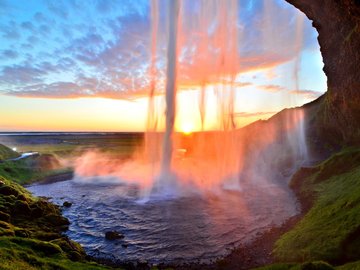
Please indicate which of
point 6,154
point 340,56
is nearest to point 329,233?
point 340,56

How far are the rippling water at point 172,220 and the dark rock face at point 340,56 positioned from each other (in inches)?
719

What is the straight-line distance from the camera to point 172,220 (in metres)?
39.8

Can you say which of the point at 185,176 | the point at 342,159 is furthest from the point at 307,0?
the point at 185,176

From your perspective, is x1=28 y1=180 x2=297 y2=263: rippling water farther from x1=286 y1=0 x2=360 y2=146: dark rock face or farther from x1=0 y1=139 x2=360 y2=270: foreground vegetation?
x1=286 y1=0 x2=360 y2=146: dark rock face

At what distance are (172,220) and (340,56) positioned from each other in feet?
126

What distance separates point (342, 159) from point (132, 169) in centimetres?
6018

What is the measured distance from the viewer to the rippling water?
1214 inches

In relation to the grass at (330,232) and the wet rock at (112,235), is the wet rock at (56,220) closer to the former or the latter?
the wet rock at (112,235)

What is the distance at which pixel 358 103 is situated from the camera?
4784cm

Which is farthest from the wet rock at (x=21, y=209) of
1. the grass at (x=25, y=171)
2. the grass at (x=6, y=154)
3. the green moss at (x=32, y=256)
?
the grass at (x=6, y=154)

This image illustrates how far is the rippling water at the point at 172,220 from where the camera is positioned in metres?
30.8

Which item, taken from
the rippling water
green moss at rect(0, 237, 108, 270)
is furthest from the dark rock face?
green moss at rect(0, 237, 108, 270)

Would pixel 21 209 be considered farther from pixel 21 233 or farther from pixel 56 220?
pixel 21 233

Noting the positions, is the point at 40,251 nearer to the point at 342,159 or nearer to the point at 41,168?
the point at 342,159
